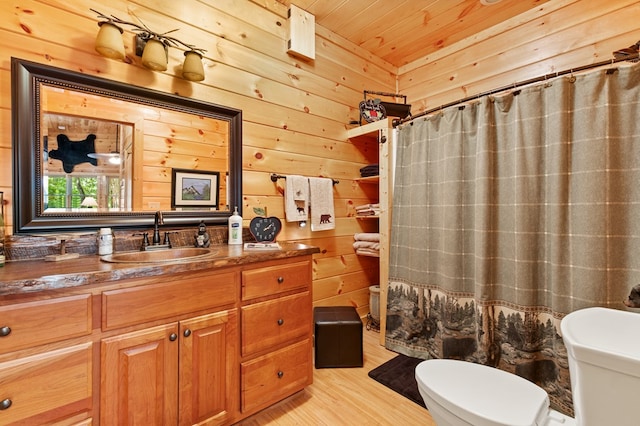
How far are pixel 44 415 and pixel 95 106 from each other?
135 centimetres

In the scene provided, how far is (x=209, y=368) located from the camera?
4.33 ft

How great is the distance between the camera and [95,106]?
58.2 inches

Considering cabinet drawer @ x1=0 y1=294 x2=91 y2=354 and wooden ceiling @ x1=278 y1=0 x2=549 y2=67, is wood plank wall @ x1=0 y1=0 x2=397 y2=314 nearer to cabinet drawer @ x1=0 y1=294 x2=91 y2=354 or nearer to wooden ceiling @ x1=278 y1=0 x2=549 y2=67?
wooden ceiling @ x1=278 y1=0 x2=549 y2=67

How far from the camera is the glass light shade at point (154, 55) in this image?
1.50m

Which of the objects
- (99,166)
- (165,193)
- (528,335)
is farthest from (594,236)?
(99,166)

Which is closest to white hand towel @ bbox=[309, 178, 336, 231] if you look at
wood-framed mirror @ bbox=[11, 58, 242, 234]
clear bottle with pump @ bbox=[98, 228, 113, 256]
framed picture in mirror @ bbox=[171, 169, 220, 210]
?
wood-framed mirror @ bbox=[11, 58, 242, 234]

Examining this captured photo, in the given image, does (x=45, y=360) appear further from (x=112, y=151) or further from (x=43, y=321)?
(x=112, y=151)

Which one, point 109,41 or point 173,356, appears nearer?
point 173,356

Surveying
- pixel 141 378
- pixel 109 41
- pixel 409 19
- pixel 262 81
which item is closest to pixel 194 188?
pixel 109 41

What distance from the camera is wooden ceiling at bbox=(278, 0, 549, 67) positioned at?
2.20 metres

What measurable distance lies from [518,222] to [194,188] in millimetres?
1982

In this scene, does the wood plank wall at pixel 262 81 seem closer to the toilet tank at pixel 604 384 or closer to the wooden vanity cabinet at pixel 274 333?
the wooden vanity cabinet at pixel 274 333

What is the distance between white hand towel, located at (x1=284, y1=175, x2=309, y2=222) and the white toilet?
4.27 ft

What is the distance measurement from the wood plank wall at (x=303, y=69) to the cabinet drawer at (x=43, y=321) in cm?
63
